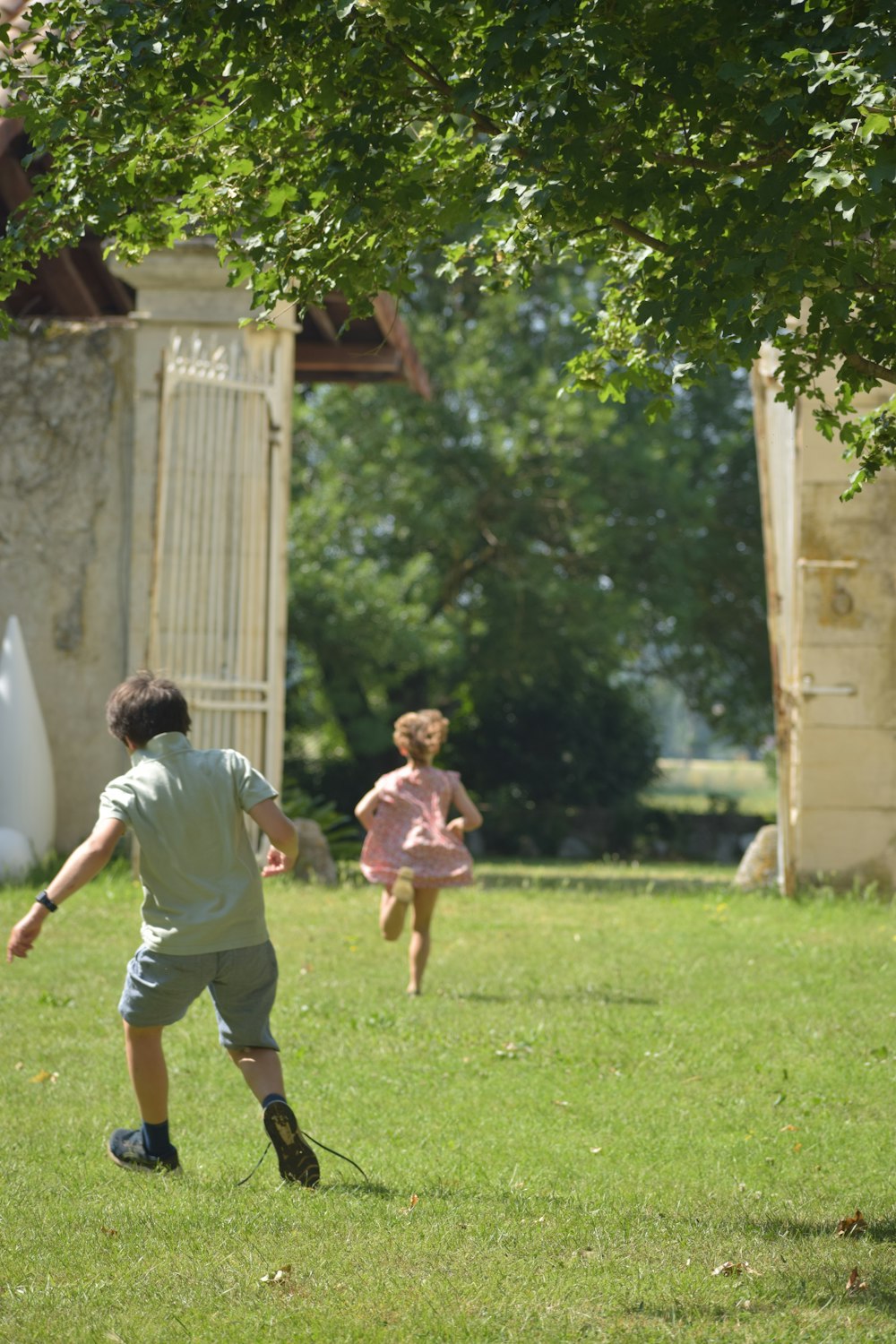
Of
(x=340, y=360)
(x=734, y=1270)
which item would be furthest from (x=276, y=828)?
(x=340, y=360)

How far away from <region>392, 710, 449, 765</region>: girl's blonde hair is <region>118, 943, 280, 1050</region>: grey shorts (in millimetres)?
3594

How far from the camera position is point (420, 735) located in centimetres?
841

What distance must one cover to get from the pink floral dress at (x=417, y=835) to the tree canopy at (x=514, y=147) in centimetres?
387

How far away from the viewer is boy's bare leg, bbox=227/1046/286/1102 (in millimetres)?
4715

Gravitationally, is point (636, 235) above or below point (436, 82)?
below

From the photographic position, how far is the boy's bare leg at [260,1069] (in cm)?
471

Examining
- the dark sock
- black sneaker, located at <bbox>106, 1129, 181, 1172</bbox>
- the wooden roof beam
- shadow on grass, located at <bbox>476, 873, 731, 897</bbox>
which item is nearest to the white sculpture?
shadow on grass, located at <bbox>476, 873, 731, 897</bbox>

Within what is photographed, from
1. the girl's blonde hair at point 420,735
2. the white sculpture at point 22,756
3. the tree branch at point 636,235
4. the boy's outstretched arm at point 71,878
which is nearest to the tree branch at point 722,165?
the tree branch at point 636,235

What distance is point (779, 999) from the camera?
7.90 metres

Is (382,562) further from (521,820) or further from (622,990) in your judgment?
(622,990)

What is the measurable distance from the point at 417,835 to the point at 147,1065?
3.63 m

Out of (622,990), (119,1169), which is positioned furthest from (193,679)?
(119,1169)

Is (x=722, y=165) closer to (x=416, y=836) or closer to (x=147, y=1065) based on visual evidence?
(x=147, y=1065)

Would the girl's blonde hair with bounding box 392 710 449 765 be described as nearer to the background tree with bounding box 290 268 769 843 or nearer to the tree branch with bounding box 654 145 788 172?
the tree branch with bounding box 654 145 788 172
